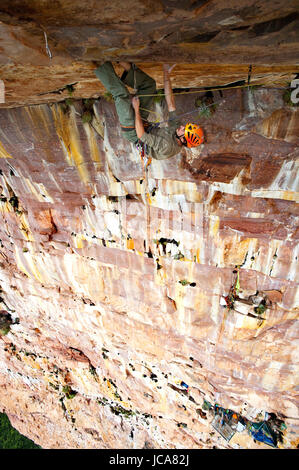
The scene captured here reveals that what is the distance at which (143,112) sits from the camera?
398cm

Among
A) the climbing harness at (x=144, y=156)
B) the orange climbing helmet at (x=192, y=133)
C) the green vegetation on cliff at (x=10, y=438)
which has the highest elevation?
the orange climbing helmet at (x=192, y=133)

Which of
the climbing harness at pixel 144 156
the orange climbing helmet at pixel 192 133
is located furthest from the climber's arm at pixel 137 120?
the orange climbing helmet at pixel 192 133

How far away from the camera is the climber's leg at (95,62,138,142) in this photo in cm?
293

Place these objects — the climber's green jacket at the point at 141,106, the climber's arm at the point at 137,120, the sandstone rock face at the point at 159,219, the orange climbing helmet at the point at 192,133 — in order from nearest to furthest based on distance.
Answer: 1. the sandstone rock face at the point at 159,219
2. the climber's green jacket at the point at 141,106
3. the climber's arm at the point at 137,120
4. the orange climbing helmet at the point at 192,133

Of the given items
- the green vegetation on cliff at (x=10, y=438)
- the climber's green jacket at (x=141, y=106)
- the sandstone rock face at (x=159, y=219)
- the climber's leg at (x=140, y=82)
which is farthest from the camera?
the green vegetation on cliff at (x=10, y=438)

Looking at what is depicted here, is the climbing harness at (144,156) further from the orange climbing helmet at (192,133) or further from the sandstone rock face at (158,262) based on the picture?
the orange climbing helmet at (192,133)

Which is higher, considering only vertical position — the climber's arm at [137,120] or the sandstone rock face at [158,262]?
the climber's arm at [137,120]

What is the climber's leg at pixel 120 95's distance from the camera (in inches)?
115

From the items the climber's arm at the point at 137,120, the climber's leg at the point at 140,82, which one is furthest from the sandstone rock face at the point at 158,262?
the climber's arm at the point at 137,120

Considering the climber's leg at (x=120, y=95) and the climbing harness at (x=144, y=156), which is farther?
the climbing harness at (x=144, y=156)

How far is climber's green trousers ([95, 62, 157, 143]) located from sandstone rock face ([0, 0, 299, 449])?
19cm

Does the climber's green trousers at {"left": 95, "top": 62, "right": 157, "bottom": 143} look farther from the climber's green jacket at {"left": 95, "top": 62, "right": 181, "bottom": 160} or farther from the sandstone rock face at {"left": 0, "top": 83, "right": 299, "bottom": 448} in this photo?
the sandstone rock face at {"left": 0, "top": 83, "right": 299, "bottom": 448}
